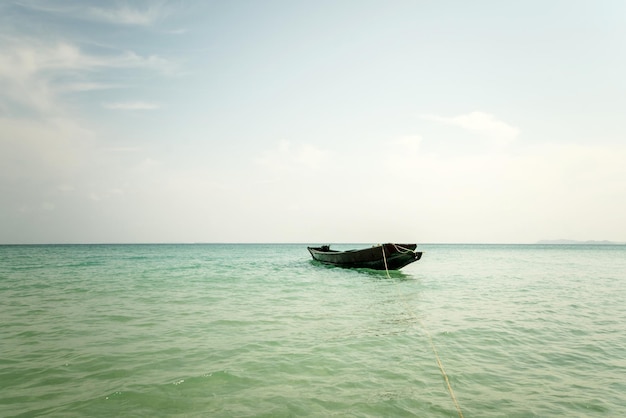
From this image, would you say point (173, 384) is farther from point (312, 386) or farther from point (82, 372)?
point (312, 386)

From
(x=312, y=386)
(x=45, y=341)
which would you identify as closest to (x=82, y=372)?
(x=45, y=341)

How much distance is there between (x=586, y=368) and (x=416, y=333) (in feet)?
10.3

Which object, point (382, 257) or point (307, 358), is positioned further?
point (382, 257)

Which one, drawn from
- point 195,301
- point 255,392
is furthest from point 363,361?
→ point 195,301

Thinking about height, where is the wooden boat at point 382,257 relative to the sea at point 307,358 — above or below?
above

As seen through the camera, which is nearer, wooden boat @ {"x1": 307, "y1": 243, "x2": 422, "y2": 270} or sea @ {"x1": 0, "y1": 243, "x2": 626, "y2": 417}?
sea @ {"x1": 0, "y1": 243, "x2": 626, "y2": 417}

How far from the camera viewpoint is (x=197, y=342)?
692cm

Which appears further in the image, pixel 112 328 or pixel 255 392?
pixel 112 328

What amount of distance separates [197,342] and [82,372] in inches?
82.5

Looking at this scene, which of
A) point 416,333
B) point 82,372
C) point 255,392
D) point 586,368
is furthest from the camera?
point 416,333

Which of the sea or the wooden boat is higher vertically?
the wooden boat

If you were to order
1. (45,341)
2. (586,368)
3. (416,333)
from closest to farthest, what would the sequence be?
(586,368) → (45,341) → (416,333)

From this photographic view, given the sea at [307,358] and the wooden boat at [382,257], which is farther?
the wooden boat at [382,257]

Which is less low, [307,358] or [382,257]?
[382,257]
